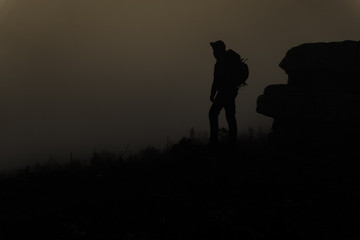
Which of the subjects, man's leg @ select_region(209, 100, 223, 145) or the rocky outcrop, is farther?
the rocky outcrop

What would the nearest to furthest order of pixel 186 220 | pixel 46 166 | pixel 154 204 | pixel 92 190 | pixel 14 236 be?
pixel 14 236
pixel 186 220
pixel 154 204
pixel 92 190
pixel 46 166

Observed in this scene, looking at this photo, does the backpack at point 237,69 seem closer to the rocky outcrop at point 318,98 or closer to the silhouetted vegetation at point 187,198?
the silhouetted vegetation at point 187,198

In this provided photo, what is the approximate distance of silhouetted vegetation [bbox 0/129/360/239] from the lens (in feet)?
20.1

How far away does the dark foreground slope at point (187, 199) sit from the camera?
6.12 m

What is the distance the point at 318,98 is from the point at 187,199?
24.5ft

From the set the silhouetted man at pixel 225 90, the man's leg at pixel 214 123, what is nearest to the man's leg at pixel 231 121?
the silhouetted man at pixel 225 90

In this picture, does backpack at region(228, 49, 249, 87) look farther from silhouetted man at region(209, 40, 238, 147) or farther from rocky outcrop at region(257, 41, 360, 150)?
rocky outcrop at region(257, 41, 360, 150)

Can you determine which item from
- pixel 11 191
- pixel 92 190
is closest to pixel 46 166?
pixel 11 191

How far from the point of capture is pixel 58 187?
8.23 metres

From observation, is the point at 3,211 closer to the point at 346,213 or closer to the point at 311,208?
the point at 311,208

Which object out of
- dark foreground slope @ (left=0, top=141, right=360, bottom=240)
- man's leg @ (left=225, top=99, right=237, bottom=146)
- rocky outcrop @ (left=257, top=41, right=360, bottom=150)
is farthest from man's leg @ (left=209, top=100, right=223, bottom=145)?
rocky outcrop @ (left=257, top=41, right=360, bottom=150)

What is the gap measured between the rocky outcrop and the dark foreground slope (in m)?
1.83

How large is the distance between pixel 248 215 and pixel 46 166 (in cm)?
665

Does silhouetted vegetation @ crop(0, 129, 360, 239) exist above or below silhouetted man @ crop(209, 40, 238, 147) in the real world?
below
